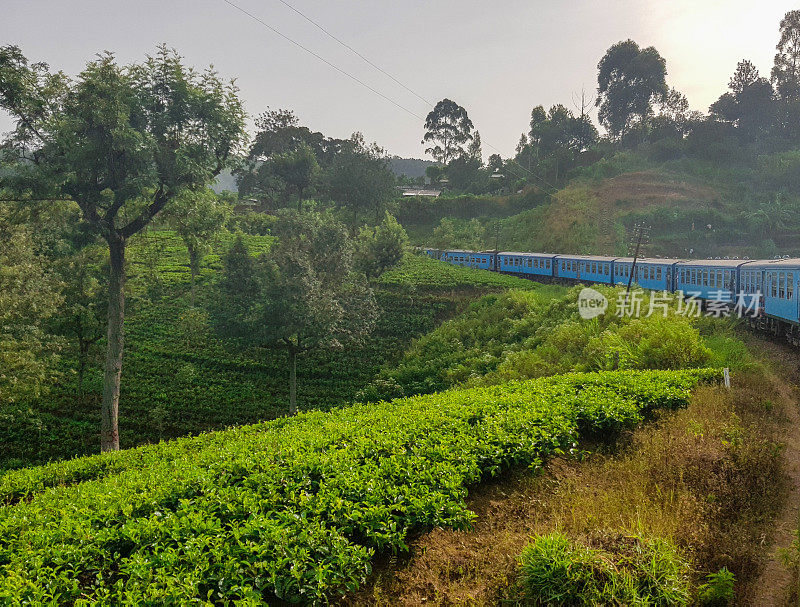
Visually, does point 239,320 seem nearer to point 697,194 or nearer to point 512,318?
point 512,318

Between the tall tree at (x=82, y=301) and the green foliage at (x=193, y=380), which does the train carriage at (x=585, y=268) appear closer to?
the green foliage at (x=193, y=380)

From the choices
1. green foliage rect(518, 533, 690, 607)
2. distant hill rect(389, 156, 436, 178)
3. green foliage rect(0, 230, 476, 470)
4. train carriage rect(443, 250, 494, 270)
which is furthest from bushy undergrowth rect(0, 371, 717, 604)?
distant hill rect(389, 156, 436, 178)

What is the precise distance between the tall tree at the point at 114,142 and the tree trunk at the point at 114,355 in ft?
0.12

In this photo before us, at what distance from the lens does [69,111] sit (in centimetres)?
1805

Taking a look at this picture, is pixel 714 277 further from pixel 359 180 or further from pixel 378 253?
pixel 359 180

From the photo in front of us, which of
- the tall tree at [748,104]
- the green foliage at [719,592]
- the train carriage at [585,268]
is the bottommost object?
the green foliage at [719,592]

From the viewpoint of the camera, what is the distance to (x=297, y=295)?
24062mm

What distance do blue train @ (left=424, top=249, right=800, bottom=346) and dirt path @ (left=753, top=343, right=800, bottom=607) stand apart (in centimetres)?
1084

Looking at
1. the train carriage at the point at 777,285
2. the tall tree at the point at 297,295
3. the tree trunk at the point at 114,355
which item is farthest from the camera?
the tall tree at the point at 297,295

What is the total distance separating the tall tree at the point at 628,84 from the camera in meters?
80.9

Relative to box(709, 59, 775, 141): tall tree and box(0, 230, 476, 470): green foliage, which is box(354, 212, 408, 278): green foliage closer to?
box(0, 230, 476, 470): green foliage

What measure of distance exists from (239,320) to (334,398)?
21.3 feet

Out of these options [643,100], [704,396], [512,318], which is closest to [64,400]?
[512,318]

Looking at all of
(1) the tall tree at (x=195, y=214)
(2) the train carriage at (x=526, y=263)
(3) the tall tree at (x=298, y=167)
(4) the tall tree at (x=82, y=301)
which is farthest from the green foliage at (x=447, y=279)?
(3) the tall tree at (x=298, y=167)
